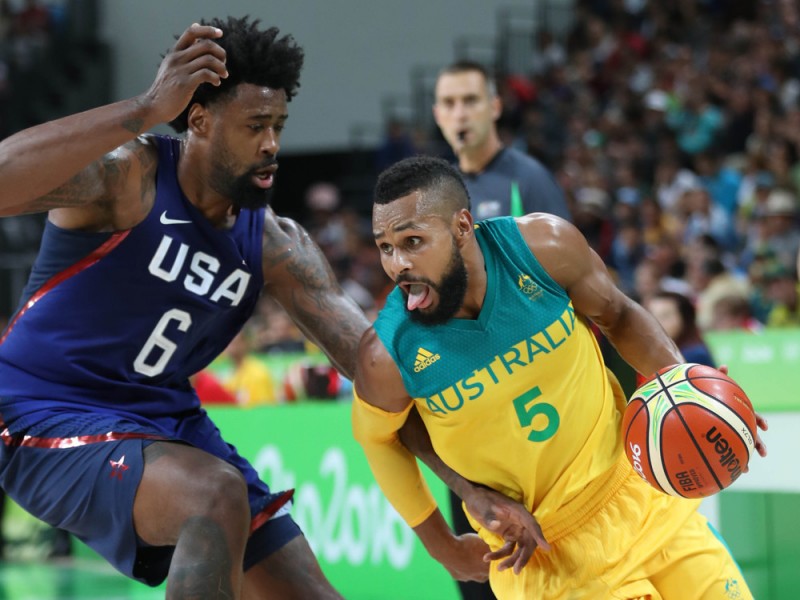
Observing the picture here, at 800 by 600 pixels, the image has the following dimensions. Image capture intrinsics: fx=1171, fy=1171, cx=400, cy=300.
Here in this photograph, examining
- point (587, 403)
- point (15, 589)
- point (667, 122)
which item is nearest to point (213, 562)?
point (587, 403)

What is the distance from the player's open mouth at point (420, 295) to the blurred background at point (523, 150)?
1.11 metres

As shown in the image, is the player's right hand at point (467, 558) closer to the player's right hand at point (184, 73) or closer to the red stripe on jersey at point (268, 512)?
the red stripe on jersey at point (268, 512)

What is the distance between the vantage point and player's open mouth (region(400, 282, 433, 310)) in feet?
11.4

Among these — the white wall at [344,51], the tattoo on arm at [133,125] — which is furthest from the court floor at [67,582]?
the white wall at [344,51]

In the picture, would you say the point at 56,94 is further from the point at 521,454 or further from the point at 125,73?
the point at 521,454

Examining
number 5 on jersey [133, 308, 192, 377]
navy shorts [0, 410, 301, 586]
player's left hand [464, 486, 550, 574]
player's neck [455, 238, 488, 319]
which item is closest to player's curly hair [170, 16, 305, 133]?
number 5 on jersey [133, 308, 192, 377]

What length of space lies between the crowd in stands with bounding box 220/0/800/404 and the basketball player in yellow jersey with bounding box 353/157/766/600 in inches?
145

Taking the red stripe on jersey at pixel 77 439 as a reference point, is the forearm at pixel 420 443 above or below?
below

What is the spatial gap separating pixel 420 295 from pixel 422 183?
1.11 feet

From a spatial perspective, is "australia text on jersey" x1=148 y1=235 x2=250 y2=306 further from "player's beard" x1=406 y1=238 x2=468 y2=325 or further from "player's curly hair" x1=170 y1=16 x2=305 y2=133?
"player's beard" x1=406 y1=238 x2=468 y2=325

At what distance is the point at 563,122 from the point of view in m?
16.1

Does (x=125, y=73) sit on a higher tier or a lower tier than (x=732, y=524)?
lower

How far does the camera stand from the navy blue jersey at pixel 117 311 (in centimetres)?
373

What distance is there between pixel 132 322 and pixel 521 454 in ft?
4.32
